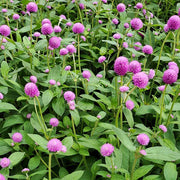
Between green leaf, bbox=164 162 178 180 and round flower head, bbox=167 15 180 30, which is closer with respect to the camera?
green leaf, bbox=164 162 178 180

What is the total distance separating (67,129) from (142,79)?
0.58 metres

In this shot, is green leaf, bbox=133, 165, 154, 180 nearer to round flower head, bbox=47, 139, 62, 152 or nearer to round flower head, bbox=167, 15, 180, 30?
round flower head, bbox=47, 139, 62, 152

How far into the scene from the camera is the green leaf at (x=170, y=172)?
1124 mm

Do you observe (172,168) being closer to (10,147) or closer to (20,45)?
(10,147)

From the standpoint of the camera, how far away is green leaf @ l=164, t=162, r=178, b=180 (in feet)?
3.69

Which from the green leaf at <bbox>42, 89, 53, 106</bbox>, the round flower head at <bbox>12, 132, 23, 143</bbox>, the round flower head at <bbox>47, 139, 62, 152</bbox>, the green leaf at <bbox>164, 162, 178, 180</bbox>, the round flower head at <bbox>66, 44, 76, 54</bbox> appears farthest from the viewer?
the round flower head at <bbox>66, 44, 76, 54</bbox>

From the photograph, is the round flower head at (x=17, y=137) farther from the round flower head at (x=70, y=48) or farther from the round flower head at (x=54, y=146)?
the round flower head at (x=70, y=48)

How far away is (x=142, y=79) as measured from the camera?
3.80ft

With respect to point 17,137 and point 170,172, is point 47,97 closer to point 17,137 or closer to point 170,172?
point 17,137

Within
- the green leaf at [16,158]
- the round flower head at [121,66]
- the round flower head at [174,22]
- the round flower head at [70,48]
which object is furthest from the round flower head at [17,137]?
the round flower head at [174,22]

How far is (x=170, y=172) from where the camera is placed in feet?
3.76

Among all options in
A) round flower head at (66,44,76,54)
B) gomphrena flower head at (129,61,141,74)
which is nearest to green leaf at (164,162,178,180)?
gomphrena flower head at (129,61,141,74)

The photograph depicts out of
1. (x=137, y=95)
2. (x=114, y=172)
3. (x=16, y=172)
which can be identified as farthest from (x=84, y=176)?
(x=137, y=95)

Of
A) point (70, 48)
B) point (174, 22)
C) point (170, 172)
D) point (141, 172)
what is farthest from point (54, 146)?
point (174, 22)
